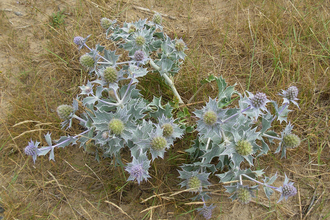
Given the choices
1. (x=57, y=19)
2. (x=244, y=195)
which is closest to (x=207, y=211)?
(x=244, y=195)

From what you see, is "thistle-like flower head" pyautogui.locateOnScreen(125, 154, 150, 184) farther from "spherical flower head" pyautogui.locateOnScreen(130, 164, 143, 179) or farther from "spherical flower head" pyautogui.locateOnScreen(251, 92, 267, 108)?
"spherical flower head" pyautogui.locateOnScreen(251, 92, 267, 108)

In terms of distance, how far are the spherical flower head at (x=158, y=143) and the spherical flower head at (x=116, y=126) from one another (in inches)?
12.6

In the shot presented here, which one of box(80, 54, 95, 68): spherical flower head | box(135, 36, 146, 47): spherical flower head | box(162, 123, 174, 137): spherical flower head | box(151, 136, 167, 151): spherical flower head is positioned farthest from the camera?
box(135, 36, 146, 47): spherical flower head

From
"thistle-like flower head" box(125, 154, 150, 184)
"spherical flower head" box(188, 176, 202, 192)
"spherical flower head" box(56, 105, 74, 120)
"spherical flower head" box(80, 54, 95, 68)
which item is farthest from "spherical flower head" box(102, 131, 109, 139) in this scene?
"spherical flower head" box(188, 176, 202, 192)

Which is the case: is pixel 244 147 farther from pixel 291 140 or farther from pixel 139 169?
pixel 139 169

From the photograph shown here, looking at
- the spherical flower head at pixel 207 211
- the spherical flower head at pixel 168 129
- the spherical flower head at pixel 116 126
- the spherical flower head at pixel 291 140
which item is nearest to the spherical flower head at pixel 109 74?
the spherical flower head at pixel 116 126

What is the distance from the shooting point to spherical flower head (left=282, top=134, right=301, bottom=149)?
7.28 feet

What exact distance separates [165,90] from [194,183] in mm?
1384

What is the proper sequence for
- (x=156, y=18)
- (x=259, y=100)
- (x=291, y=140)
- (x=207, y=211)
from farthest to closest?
(x=156, y=18), (x=207, y=211), (x=291, y=140), (x=259, y=100)

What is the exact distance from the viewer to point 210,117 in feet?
6.89

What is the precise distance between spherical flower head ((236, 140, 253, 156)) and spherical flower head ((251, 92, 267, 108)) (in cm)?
35

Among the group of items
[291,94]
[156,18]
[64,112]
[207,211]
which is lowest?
[207,211]

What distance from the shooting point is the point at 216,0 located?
A: 4004 millimetres

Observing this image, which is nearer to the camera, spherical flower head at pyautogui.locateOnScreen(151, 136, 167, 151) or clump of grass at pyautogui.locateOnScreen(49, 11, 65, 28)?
spherical flower head at pyautogui.locateOnScreen(151, 136, 167, 151)
